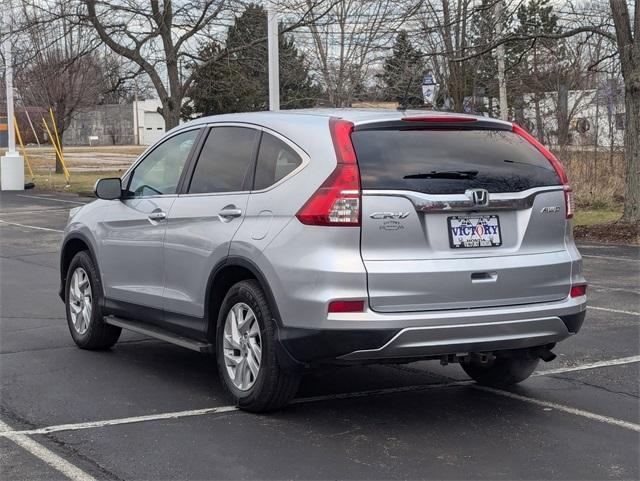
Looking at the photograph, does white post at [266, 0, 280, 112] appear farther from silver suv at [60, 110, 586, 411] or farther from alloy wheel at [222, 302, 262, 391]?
alloy wheel at [222, 302, 262, 391]

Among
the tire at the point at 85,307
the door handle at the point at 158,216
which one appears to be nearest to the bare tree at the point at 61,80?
the tire at the point at 85,307

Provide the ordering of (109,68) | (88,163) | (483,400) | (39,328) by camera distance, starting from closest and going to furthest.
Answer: (483,400), (39,328), (109,68), (88,163)

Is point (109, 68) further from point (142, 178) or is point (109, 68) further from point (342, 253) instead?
point (342, 253)

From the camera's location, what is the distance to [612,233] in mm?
17266

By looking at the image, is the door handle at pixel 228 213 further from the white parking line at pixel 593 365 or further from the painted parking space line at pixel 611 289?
the painted parking space line at pixel 611 289

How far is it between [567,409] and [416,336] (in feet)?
4.54

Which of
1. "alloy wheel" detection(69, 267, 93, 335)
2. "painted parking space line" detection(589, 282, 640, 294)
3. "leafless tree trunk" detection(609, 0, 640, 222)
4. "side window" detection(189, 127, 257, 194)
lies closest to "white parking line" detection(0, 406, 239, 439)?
"side window" detection(189, 127, 257, 194)

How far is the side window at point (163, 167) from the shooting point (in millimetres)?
7254

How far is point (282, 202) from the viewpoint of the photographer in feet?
19.5

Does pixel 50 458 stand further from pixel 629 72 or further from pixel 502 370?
pixel 629 72

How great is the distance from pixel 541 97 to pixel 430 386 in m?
20.8

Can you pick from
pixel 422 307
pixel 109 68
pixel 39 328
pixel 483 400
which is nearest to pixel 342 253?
pixel 422 307

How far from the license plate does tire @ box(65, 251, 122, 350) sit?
128 inches

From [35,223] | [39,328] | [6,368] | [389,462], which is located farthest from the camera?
[35,223]
